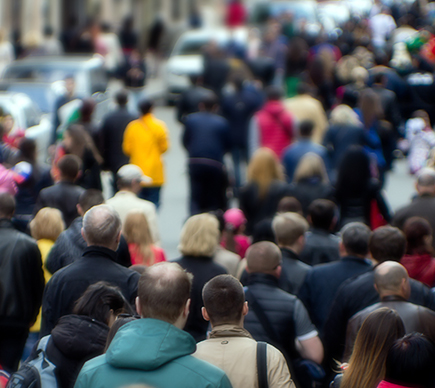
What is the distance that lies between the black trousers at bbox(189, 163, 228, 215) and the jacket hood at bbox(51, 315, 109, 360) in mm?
7382

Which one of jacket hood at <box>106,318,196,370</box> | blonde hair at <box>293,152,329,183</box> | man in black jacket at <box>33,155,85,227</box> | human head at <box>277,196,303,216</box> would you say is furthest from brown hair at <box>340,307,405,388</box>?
blonde hair at <box>293,152,329,183</box>

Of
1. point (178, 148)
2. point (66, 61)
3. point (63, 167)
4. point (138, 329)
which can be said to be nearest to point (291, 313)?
point (138, 329)

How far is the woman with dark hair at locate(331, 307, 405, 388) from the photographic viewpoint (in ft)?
13.1

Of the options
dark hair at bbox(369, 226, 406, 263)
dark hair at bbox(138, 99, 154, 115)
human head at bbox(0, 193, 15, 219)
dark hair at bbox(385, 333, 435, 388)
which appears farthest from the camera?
dark hair at bbox(138, 99, 154, 115)

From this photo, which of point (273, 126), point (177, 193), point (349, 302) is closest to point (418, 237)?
point (349, 302)

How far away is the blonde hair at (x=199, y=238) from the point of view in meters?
6.01

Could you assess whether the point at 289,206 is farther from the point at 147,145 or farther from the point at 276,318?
the point at 147,145

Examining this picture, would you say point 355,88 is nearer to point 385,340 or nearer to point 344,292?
point 344,292

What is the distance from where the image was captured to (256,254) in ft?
17.5

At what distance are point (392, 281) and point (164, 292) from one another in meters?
1.66

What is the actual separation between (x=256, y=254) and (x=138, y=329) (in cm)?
196

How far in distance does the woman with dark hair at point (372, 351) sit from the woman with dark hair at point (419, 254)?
7.25 ft

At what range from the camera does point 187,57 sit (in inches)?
998

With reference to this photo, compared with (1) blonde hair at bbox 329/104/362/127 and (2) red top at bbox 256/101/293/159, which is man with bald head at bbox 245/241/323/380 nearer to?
(1) blonde hair at bbox 329/104/362/127
